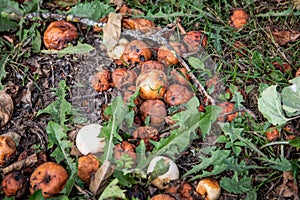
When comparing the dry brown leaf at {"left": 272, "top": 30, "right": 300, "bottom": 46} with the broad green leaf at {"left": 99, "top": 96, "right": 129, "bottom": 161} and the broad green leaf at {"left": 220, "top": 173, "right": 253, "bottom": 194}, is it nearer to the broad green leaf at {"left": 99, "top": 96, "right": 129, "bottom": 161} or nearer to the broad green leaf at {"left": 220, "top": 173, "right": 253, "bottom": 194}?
the broad green leaf at {"left": 220, "top": 173, "right": 253, "bottom": 194}

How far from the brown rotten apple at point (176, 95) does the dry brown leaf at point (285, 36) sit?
4.24 feet

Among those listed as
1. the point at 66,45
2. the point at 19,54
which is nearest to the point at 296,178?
the point at 66,45

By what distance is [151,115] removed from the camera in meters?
3.59

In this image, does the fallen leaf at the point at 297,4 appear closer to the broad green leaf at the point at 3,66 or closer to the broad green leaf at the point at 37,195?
the broad green leaf at the point at 3,66

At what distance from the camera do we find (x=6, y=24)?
430cm

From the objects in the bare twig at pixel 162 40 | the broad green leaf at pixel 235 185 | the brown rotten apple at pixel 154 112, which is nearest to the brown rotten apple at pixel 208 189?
the broad green leaf at pixel 235 185

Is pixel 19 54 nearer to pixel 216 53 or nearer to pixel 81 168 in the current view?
pixel 81 168

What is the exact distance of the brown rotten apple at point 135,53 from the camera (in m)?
3.87

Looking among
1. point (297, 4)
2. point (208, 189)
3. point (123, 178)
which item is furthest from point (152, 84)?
point (297, 4)

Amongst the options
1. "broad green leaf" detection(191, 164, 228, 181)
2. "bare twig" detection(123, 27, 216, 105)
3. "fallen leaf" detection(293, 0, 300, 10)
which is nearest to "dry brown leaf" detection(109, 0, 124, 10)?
"bare twig" detection(123, 27, 216, 105)

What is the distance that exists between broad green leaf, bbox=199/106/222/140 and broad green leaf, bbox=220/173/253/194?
417 millimetres

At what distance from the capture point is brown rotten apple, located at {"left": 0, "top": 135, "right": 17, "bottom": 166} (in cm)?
338

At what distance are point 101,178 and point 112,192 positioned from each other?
0.56 feet

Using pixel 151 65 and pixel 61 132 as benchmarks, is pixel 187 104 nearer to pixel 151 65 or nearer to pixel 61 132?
pixel 151 65
